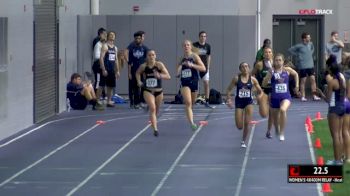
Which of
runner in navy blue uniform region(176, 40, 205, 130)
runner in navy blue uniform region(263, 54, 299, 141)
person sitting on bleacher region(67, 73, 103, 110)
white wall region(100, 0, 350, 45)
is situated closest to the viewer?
runner in navy blue uniform region(263, 54, 299, 141)

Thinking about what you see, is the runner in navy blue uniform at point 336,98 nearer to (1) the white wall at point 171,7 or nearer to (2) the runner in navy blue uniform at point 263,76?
(2) the runner in navy blue uniform at point 263,76

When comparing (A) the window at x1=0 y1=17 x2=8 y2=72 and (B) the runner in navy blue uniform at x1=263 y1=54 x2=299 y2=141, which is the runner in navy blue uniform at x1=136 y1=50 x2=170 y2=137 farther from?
(A) the window at x1=0 y1=17 x2=8 y2=72

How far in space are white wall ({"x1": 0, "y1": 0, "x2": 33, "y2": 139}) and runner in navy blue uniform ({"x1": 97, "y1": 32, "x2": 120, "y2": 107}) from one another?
4146 mm

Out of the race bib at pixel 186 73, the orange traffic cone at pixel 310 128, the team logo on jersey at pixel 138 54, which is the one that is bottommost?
the orange traffic cone at pixel 310 128

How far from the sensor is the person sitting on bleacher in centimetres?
3020

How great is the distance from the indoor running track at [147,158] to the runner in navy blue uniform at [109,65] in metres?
2.14

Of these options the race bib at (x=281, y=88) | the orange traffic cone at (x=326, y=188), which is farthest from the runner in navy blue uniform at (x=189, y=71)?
the orange traffic cone at (x=326, y=188)

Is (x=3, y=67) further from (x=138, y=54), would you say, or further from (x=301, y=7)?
(x=301, y=7)

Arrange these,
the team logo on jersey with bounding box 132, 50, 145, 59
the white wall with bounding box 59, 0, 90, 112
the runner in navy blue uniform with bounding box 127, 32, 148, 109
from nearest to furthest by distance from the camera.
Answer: the runner in navy blue uniform with bounding box 127, 32, 148, 109
the team logo on jersey with bounding box 132, 50, 145, 59
the white wall with bounding box 59, 0, 90, 112

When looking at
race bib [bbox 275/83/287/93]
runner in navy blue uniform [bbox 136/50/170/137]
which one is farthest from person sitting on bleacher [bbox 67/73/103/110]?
race bib [bbox 275/83/287/93]

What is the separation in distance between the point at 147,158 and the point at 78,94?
980 centimetres

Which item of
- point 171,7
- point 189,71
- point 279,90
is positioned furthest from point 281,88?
point 171,7

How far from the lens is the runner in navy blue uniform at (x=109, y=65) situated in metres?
30.1

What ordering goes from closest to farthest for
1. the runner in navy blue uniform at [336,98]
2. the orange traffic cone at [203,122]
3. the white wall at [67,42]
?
the runner in navy blue uniform at [336,98] → the orange traffic cone at [203,122] → the white wall at [67,42]
